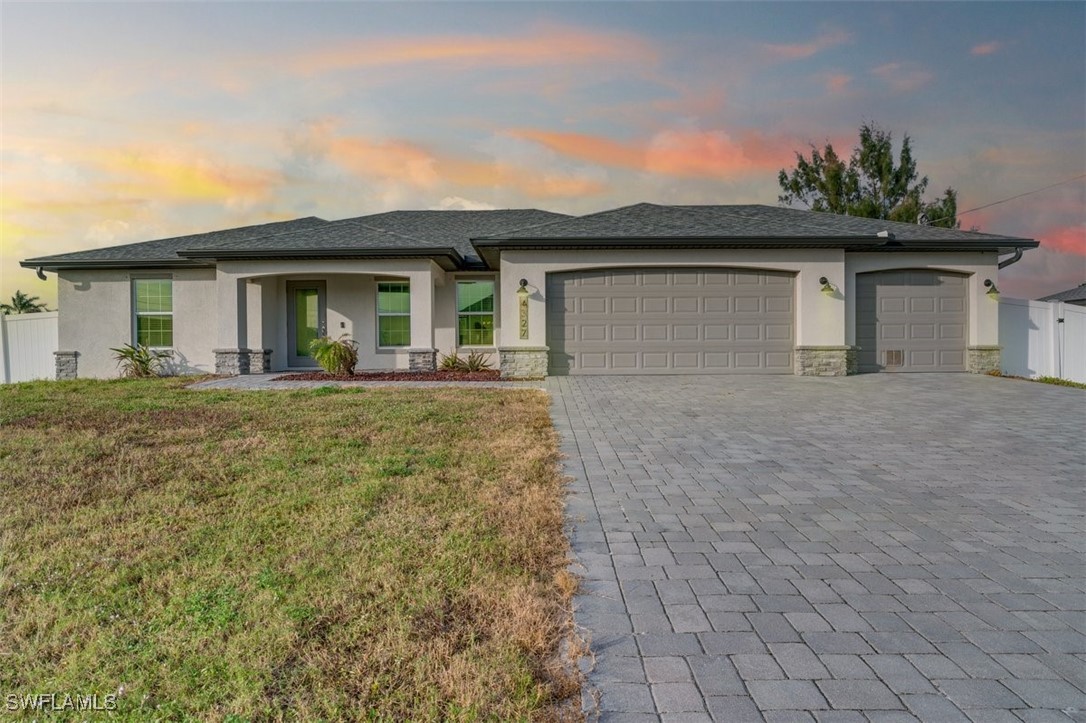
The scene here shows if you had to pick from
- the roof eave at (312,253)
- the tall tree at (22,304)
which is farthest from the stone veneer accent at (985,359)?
the tall tree at (22,304)

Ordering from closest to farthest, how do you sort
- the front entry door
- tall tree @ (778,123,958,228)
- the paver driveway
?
the paver driveway, the front entry door, tall tree @ (778,123,958,228)

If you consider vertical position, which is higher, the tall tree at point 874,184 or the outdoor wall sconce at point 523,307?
the tall tree at point 874,184

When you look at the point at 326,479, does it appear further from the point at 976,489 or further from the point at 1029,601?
the point at 976,489

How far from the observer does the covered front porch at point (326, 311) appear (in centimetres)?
1403

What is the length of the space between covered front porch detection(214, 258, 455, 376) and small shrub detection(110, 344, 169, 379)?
5.92 ft

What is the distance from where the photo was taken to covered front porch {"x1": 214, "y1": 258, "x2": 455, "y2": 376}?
1403 centimetres

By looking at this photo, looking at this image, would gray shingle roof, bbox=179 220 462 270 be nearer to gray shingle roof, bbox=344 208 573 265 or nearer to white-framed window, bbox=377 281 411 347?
white-framed window, bbox=377 281 411 347

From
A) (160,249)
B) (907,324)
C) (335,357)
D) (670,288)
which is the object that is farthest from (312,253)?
(907,324)

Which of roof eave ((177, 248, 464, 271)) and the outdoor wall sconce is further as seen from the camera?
roof eave ((177, 248, 464, 271))

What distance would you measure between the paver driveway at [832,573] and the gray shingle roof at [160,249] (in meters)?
12.7

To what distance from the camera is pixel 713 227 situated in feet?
44.8

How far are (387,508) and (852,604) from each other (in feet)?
10.0

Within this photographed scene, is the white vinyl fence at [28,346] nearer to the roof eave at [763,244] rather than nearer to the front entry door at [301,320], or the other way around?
the front entry door at [301,320]

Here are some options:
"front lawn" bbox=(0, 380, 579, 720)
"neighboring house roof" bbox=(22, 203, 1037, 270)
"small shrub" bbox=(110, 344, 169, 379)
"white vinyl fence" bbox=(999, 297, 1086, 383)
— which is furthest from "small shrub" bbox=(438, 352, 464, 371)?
"white vinyl fence" bbox=(999, 297, 1086, 383)
